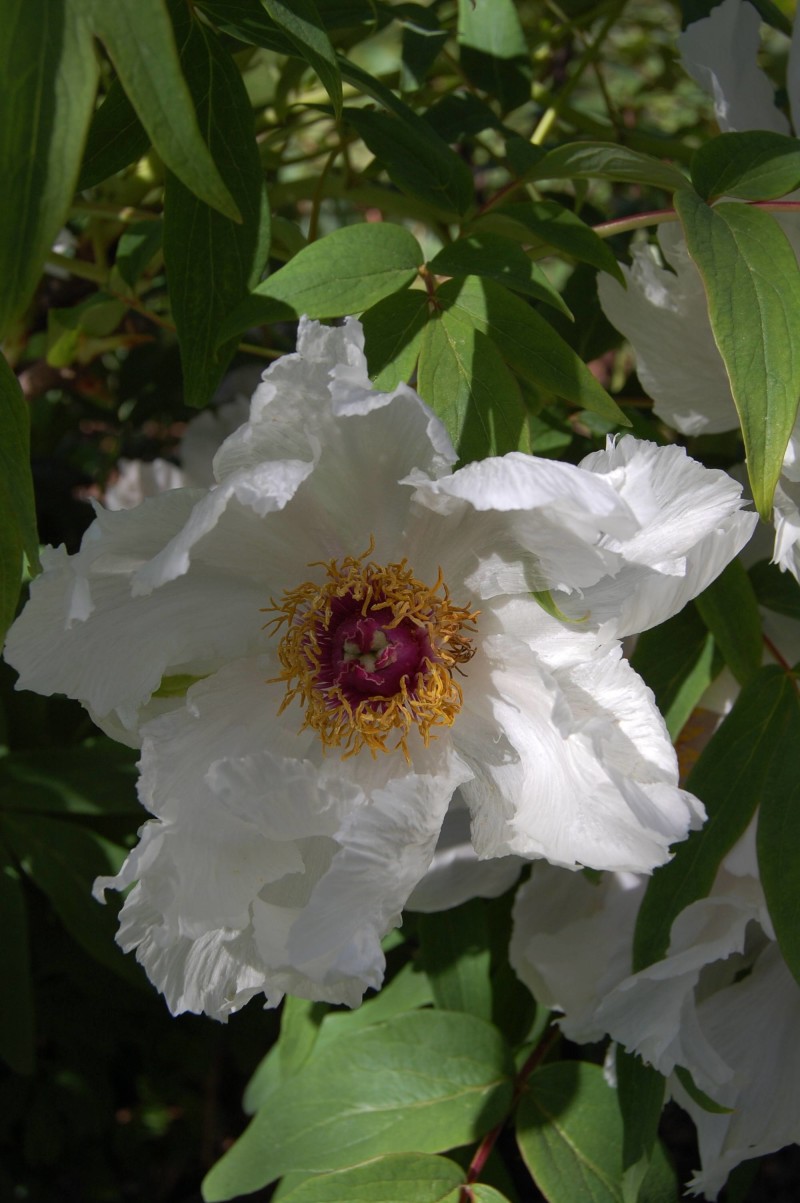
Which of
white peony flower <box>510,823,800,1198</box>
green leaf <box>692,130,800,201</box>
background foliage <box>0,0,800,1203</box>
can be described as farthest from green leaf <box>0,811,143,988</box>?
green leaf <box>692,130,800,201</box>

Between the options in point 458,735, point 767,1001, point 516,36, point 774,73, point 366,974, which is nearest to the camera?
point 366,974

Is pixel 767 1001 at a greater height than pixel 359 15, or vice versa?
pixel 359 15

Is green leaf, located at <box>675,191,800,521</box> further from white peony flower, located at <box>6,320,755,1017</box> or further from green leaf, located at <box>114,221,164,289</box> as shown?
green leaf, located at <box>114,221,164,289</box>

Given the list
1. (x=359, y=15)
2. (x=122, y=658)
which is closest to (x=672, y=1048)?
(x=122, y=658)

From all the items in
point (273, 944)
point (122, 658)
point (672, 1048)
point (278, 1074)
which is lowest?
point (278, 1074)

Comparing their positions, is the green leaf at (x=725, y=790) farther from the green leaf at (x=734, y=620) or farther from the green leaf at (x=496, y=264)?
the green leaf at (x=496, y=264)

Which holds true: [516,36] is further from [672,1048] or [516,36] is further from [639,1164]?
[639,1164]

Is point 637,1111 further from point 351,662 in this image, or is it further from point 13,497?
point 13,497
